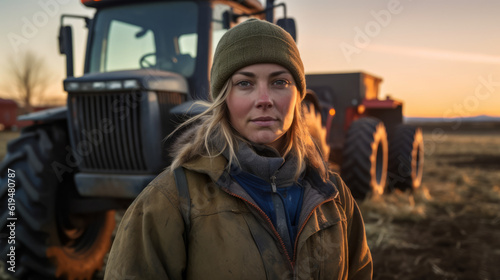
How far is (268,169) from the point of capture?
131 cm

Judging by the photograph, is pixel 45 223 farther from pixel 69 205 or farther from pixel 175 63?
pixel 175 63

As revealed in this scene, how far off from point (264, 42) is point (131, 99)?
6.37 feet

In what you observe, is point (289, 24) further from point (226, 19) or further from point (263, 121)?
point (263, 121)

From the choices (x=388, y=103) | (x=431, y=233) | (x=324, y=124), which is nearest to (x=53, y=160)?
(x=324, y=124)

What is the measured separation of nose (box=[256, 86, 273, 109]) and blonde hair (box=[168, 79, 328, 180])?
12cm

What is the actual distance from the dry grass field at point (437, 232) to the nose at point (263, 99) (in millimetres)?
2688

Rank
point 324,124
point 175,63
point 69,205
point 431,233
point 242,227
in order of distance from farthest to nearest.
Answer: point 324,124
point 431,233
point 175,63
point 69,205
point 242,227

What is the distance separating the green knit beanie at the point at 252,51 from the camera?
4.42ft

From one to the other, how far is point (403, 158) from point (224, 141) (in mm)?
5954

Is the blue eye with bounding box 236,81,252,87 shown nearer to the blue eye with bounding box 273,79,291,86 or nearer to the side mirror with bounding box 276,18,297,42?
the blue eye with bounding box 273,79,291,86

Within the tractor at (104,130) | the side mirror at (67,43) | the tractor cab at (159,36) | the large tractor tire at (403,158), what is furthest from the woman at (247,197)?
the large tractor tire at (403,158)

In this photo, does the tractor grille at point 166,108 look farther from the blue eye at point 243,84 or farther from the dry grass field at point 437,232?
the dry grass field at point 437,232

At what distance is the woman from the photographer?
1.18 meters

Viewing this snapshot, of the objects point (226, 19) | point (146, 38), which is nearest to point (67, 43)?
point (146, 38)
